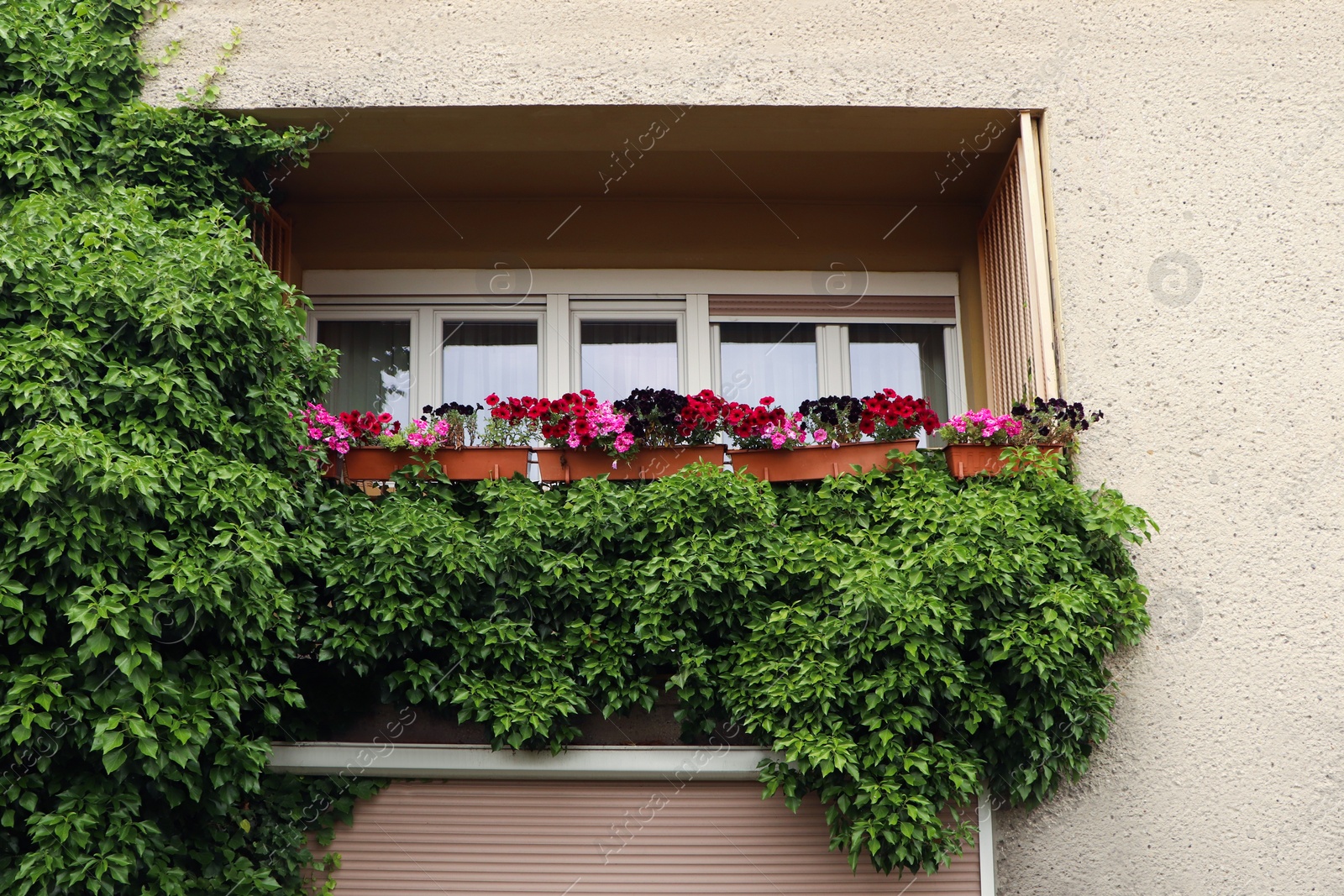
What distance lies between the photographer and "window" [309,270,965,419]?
288 inches

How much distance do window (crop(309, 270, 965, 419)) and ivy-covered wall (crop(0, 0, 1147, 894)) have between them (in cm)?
171

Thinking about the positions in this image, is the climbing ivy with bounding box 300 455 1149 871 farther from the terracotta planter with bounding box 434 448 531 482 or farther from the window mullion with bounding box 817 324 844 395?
the window mullion with bounding box 817 324 844 395

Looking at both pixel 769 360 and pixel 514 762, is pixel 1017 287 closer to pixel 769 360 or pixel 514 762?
pixel 769 360

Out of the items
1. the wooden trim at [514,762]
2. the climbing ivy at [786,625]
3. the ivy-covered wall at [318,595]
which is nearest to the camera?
the ivy-covered wall at [318,595]

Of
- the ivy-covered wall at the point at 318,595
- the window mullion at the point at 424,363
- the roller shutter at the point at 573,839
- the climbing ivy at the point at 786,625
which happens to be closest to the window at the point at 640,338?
the window mullion at the point at 424,363

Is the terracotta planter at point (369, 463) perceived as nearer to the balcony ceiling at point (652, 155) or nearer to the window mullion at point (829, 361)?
the balcony ceiling at point (652, 155)

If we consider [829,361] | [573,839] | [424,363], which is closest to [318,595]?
[573,839]

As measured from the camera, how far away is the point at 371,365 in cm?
732

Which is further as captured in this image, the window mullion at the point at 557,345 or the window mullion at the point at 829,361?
the window mullion at the point at 829,361

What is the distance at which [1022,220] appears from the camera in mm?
6203

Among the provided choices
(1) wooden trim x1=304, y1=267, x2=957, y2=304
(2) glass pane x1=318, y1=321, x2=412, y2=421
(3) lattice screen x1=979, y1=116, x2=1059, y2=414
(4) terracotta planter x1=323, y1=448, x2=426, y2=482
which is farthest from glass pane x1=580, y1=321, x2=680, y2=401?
(3) lattice screen x1=979, y1=116, x2=1059, y2=414

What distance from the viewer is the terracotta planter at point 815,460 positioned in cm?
568

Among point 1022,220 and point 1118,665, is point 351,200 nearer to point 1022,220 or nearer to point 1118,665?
point 1022,220

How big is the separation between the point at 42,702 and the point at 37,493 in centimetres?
76
